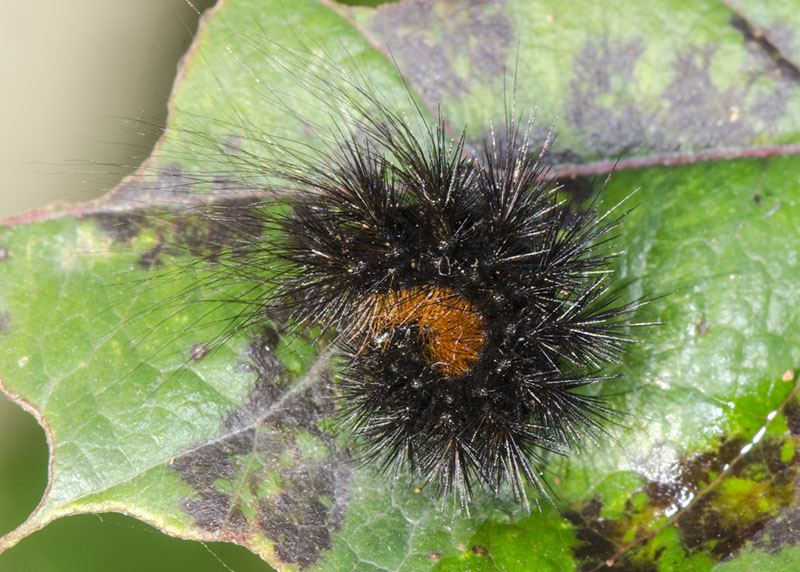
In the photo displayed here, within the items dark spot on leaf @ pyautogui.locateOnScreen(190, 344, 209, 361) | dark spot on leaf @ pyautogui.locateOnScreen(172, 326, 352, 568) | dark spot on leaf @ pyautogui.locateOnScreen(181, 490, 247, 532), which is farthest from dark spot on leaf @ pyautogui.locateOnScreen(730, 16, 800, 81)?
dark spot on leaf @ pyautogui.locateOnScreen(181, 490, 247, 532)

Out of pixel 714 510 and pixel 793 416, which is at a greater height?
pixel 793 416

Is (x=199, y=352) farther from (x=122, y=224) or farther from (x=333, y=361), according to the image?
(x=122, y=224)

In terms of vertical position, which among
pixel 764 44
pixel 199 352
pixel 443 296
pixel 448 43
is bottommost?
pixel 199 352

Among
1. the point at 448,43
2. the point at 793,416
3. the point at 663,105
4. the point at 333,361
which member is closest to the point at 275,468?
the point at 333,361

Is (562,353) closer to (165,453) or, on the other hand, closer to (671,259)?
(671,259)

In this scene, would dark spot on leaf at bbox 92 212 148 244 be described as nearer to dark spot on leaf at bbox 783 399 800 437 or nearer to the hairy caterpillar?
the hairy caterpillar

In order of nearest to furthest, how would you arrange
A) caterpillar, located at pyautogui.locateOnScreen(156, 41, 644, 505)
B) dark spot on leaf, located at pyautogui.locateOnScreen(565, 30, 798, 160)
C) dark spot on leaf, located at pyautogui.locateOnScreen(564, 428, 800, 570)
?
caterpillar, located at pyautogui.locateOnScreen(156, 41, 644, 505), dark spot on leaf, located at pyautogui.locateOnScreen(564, 428, 800, 570), dark spot on leaf, located at pyautogui.locateOnScreen(565, 30, 798, 160)

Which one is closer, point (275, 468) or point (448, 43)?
point (275, 468)
